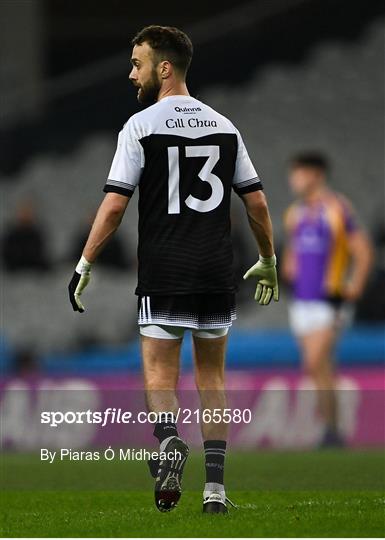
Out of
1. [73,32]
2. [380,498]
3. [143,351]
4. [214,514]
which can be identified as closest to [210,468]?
[214,514]

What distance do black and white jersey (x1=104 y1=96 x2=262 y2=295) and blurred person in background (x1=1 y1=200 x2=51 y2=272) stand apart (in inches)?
415

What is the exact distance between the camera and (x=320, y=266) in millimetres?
12695

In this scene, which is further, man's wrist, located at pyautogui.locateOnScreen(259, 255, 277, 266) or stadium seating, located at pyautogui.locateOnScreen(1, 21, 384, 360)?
stadium seating, located at pyautogui.locateOnScreen(1, 21, 384, 360)

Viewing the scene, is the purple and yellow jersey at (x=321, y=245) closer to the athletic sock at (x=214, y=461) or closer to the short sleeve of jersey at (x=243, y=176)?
the short sleeve of jersey at (x=243, y=176)

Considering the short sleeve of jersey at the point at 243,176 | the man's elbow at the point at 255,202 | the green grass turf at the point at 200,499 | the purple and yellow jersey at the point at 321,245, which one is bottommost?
the green grass turf at the point at 200,499

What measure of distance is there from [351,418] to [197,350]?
20.8 ft

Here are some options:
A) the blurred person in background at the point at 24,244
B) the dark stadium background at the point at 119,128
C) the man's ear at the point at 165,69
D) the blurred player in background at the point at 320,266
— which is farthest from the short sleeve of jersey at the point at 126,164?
the blurred person in background at the point at 24,244

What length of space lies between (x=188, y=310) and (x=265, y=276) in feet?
1.98

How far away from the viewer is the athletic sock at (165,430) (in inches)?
235

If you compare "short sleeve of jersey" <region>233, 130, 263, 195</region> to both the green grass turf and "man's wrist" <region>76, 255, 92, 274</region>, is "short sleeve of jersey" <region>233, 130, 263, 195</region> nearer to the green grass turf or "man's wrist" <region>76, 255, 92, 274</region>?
"man's wrist" <region>76, 255, 92, 274</region>

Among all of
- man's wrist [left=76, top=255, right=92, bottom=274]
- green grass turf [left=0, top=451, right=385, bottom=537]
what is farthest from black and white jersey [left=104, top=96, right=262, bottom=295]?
green grass turf [left=0, top=451, right=385, bottom=537]

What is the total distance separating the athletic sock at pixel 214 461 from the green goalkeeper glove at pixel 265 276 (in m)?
0.73

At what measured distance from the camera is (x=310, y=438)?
12219 millimetres

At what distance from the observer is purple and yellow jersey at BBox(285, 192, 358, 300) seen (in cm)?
1259
